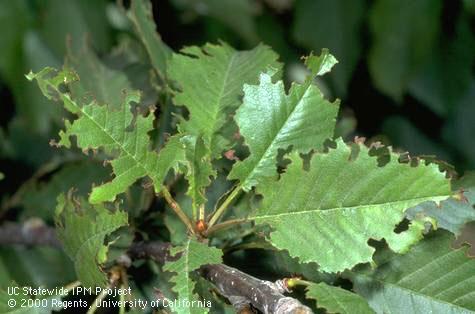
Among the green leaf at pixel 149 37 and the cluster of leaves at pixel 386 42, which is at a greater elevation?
the cluster of leaves at pixel 386 42

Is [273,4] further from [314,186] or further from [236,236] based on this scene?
[314,186]

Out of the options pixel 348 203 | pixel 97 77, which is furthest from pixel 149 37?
pixel 348 203

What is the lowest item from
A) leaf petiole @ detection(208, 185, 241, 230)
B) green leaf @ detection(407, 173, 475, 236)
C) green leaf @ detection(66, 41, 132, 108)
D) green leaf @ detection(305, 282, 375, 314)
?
green leaf @ detection(305, 282, 375, 314)

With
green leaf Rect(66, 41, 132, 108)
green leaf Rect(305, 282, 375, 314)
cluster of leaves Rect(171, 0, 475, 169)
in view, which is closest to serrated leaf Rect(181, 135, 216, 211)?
green leaf Rect(305, 282, 375, 314)

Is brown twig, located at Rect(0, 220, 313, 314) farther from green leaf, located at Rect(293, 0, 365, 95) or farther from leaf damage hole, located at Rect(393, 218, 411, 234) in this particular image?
green leaf, located at Rect(293, 0, 365, 95)

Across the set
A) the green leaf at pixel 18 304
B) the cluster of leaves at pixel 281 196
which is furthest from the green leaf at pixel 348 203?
the green leaf at pixel 18 304

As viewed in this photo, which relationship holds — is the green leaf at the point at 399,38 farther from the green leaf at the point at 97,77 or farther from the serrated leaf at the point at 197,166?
the serrated leaf at the point at 197,166
